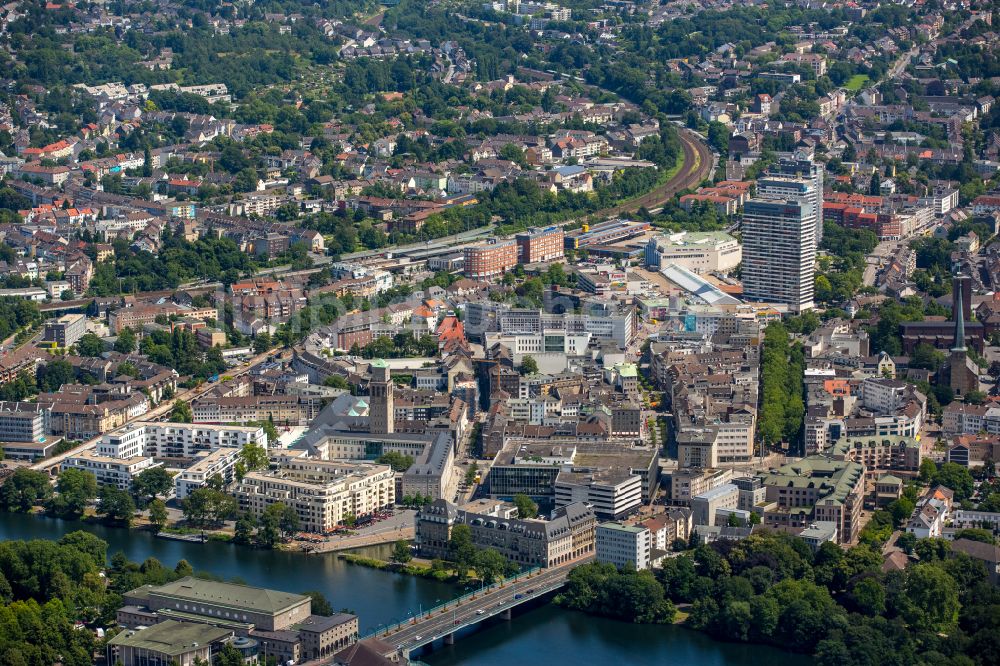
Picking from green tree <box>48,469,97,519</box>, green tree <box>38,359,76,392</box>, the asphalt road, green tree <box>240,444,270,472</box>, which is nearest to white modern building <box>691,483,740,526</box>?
the asphalt road

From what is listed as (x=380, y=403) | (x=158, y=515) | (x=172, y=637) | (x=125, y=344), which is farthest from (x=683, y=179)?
(x=172, y=637)

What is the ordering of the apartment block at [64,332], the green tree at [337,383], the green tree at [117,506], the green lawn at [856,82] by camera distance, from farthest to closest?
the green lawn at [856,82] < the apartment block at [64,332] < the green tree at [337,383] < the green tree at [117,506]

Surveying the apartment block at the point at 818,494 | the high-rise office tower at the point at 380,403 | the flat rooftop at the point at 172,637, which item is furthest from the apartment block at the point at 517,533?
the flat rooftop at the point at 172,637

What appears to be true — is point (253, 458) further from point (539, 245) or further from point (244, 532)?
point (539, 245)

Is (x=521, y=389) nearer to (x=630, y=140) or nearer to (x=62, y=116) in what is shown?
(x=630, y=140)

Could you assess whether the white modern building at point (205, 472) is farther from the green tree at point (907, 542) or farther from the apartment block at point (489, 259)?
the apartment block at point (489, 259)
